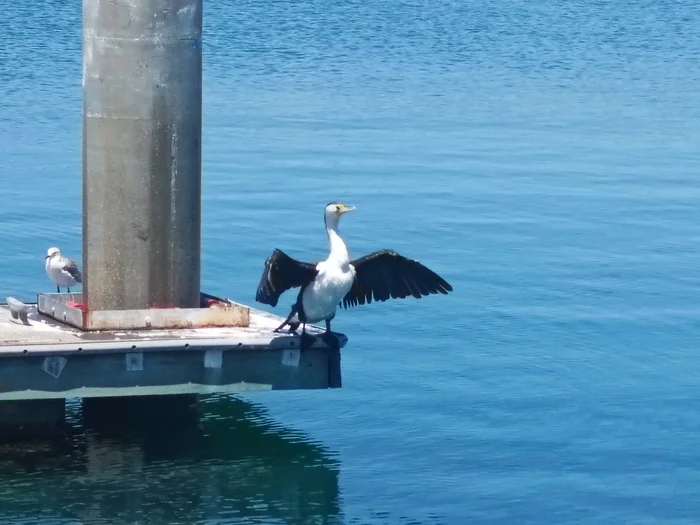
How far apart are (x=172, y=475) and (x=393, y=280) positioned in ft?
6.84

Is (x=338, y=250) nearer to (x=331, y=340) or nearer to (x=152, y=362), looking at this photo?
(x=331, y=340)

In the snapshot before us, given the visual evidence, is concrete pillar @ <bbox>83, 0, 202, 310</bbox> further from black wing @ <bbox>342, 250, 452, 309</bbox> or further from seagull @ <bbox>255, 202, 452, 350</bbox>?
black wing @ <bbox>342, 250, 452, 309</bbox>

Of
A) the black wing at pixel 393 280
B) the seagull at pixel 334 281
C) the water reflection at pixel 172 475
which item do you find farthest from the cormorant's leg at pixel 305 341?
the water reflection at pixel 172 475

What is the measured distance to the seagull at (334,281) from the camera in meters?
11.2

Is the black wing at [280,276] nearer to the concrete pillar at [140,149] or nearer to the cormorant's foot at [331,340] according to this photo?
the cormorant's foot at [331,340]

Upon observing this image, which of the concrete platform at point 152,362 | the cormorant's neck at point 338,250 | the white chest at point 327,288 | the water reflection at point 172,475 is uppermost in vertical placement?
the cormorant's neck at point 338,250

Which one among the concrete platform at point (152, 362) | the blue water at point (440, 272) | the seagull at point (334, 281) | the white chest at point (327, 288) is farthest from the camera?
the white chest at point (327, 288)

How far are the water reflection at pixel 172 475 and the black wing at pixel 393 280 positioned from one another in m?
1.15

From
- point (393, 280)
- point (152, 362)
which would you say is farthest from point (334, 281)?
point (152, 362)

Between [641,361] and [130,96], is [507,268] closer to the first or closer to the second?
[641,361]

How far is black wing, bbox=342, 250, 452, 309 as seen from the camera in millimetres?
11641

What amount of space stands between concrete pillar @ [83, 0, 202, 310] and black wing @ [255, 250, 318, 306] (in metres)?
1.00

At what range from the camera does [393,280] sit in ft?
38.5

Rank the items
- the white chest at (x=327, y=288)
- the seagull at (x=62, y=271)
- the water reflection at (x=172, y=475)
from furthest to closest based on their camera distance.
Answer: the seagull at (x=62, y=271), the white chest at (x=327, y=288), the water reflection at (x=172, y=475)
